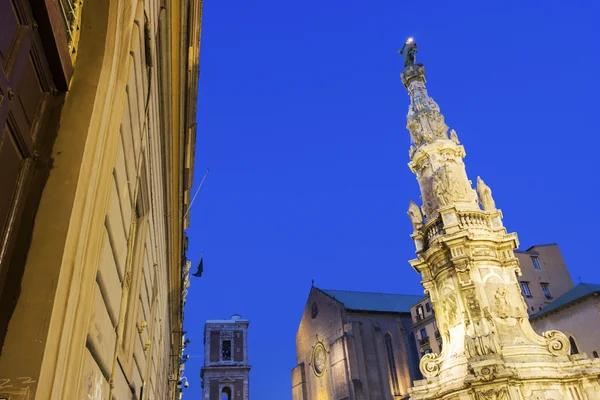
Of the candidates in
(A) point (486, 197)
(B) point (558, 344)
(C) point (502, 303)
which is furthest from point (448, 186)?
(B) point (558, 344)

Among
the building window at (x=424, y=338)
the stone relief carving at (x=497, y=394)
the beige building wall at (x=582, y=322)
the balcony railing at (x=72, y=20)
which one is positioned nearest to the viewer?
the balcony railing at (x=72, y=20)

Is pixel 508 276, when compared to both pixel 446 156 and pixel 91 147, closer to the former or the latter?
pixel 446 156

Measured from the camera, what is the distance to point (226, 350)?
2126 inches

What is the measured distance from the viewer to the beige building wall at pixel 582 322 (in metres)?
28.3

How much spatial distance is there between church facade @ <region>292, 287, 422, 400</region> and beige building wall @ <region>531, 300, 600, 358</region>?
21970mm

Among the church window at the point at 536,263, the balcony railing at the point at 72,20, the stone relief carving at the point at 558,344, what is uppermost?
the church window at the point at 536,263

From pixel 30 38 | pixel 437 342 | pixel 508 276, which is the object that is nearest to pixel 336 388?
pixel 437 342

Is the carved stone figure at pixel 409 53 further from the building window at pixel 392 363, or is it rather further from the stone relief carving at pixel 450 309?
the building window at pixel 392 363

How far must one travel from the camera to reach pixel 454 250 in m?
17.2

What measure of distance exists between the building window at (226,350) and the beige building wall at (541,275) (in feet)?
105

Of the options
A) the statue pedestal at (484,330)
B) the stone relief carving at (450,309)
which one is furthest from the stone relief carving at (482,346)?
the stone relief carving at (450,309)

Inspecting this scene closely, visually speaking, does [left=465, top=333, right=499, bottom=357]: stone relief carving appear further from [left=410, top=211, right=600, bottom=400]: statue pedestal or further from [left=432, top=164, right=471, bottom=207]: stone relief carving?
[left=432, top=164, right=471, bottom=207]: stone relief carving

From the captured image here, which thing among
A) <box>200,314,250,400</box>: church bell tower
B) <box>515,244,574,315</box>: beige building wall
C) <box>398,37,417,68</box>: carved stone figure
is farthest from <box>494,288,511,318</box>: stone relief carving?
<box>200,314,250,400</box>: church bell tower

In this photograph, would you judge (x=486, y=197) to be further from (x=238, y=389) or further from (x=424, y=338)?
(x=238, y=389)
